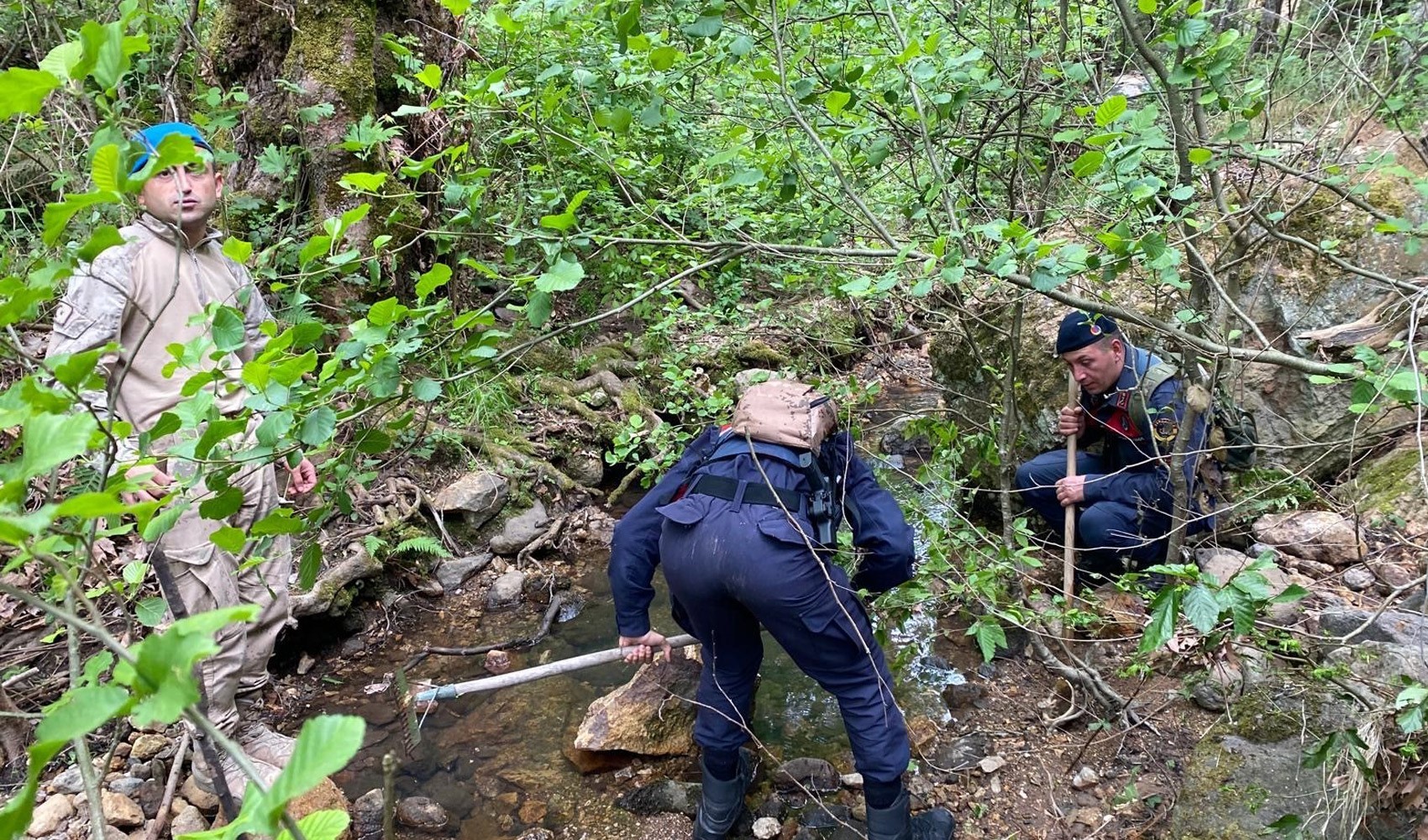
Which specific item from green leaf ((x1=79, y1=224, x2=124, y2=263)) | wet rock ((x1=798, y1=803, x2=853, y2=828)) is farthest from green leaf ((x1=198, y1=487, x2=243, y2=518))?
wet rock ((x1=798, y1=803, x2=853, y2=828))

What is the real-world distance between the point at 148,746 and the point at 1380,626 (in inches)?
215

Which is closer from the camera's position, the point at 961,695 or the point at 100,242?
the point at 100,242

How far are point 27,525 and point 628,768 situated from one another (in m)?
3.59

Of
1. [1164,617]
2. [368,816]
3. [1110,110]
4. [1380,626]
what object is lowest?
[368,816]

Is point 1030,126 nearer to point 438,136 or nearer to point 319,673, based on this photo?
point 438,136

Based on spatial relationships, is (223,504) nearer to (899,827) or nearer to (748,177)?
(748,177)

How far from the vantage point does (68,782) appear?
3479mm

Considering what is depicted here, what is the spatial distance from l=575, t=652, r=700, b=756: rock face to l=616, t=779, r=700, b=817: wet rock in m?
0.21

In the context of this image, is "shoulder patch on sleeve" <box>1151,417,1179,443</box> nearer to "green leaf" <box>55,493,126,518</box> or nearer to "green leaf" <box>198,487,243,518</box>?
"green leaf" <box>198,487,243,518</box>

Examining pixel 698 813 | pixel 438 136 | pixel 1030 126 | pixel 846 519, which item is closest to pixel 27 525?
pixel 846 519

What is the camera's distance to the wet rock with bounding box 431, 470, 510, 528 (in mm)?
5926

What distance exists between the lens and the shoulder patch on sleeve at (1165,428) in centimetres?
421

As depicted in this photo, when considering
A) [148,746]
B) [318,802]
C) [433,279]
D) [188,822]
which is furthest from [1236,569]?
[148,746]

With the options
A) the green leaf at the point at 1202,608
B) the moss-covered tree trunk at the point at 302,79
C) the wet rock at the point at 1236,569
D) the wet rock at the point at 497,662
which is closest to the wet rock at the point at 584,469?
the wet rock at the point at 497,662
